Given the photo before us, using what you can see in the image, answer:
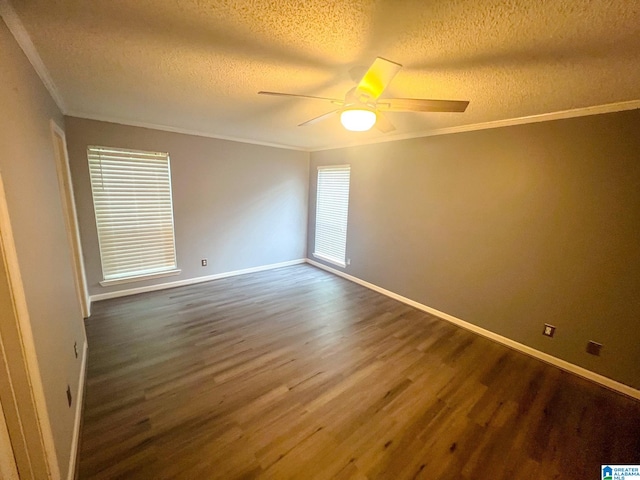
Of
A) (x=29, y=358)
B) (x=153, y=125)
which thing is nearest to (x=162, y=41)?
(x=29, y=358)

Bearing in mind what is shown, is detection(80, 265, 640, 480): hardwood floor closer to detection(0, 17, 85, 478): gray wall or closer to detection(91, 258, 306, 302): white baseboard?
detection(0, 17, 85, 478): gray wall

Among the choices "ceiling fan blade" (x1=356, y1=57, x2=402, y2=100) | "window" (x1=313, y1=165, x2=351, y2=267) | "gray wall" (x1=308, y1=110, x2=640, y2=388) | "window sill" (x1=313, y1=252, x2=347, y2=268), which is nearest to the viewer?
"ceiling fan blade" (x1=356, y1=57, x2=402, y2=100)

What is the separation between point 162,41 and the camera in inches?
53.7

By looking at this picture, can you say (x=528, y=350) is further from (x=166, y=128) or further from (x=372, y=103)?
(x=166, y=128)

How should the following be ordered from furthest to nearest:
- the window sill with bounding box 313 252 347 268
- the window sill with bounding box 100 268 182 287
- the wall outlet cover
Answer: the window sill with bounding box 313 252 347 268 < the window sill with bounding box 100 268 182 287 < the wall outlet cover

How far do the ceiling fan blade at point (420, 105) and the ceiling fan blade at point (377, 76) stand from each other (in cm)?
10

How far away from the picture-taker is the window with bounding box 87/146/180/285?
3.12 metres

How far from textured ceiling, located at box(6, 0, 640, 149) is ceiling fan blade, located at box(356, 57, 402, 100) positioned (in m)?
0.13

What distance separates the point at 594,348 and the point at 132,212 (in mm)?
5270


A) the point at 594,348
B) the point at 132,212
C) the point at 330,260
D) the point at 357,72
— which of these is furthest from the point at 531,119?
the point at 132,212

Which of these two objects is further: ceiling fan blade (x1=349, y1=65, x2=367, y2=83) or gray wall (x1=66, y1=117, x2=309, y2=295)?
gray wall (x1=66, y1=117, x2=309, y2=295)

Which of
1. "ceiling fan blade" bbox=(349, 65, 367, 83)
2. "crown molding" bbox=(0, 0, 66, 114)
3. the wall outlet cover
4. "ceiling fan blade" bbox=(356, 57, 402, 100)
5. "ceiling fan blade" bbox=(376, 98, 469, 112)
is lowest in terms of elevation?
the wall outlet cover

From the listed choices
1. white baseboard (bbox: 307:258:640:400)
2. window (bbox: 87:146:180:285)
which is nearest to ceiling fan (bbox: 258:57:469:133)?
white baseboard (bbox: 307:258:640:400)

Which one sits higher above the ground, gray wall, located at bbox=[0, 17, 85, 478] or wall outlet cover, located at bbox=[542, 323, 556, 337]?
gray wall, located at bbox=[0, 17, 85, 478]
